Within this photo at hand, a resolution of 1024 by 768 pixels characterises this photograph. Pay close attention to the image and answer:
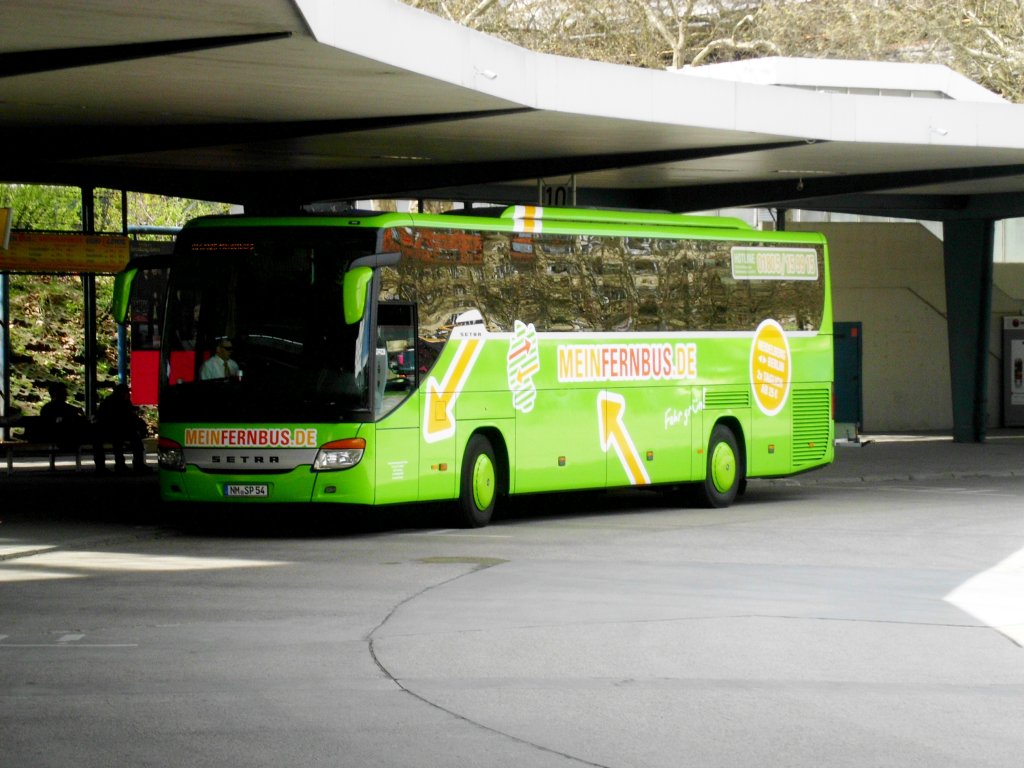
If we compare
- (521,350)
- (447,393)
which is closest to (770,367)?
(521,350)

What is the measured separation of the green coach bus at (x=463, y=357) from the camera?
1675cm

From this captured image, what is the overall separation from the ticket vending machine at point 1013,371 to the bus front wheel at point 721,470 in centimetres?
2055

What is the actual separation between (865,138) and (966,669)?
15.1m

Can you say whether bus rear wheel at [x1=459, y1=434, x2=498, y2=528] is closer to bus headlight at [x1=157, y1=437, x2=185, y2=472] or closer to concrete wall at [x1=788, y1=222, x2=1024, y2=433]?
bus headlight at [x1=157, y1=437, x2=185, y2=472]

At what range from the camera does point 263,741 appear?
766 centimetres

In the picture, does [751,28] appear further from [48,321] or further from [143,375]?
[143,375]

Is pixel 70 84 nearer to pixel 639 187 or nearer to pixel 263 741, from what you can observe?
pixel 263 741

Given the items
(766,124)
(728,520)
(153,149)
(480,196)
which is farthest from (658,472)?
(480,196)

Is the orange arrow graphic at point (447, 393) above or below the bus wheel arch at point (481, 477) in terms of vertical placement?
above

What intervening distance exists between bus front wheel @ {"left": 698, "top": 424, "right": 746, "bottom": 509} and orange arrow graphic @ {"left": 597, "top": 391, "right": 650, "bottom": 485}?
4.80 feet

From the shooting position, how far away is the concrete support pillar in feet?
115

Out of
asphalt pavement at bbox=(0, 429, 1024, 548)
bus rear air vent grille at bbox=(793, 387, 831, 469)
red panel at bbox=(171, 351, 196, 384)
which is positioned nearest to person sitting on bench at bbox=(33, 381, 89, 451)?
asphalt pavement at bbox=(0, 429, 1024, 548)

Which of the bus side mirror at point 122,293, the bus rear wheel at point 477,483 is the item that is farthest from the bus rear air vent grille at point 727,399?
the bus side mirror at point 122,293

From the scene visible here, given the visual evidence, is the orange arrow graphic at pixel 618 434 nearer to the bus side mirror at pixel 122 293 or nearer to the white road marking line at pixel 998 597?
the bus side mirror at pixel 122 293
